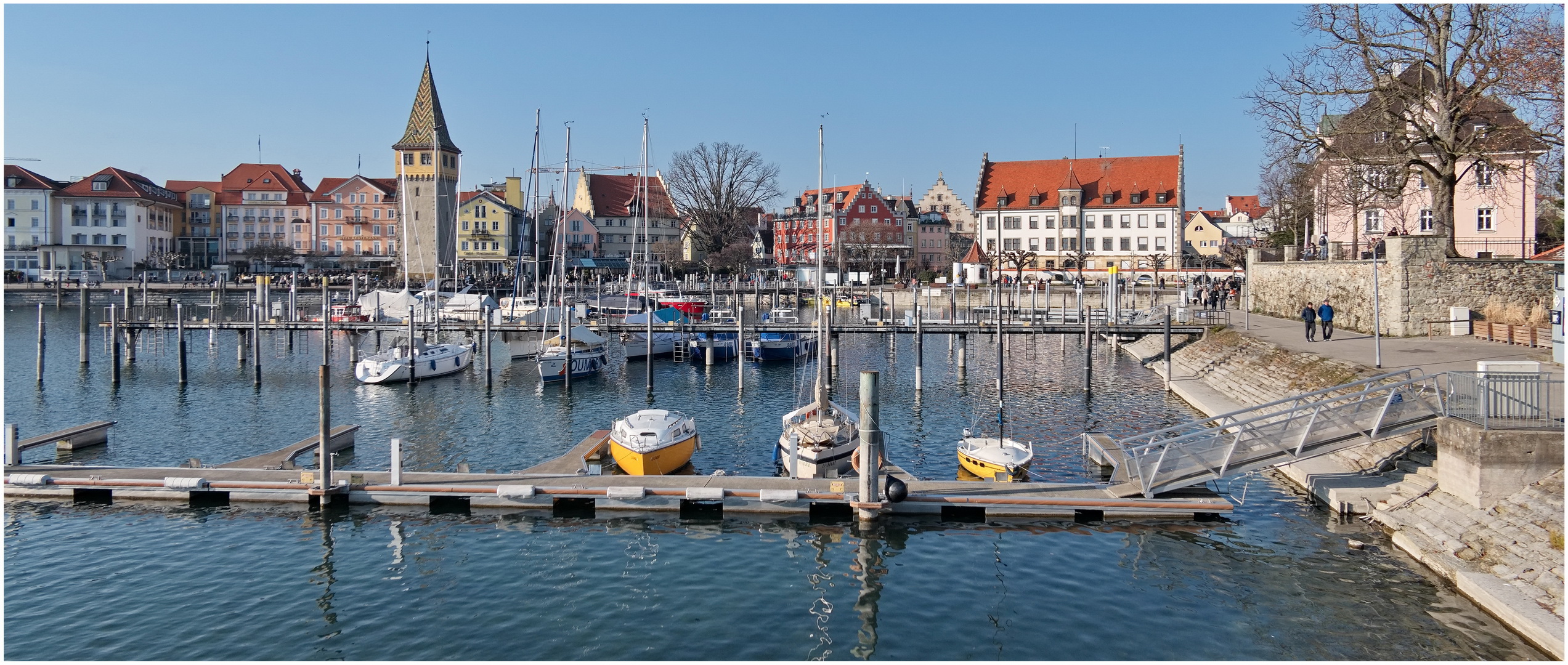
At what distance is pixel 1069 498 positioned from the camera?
859 inches

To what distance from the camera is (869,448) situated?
71.0 ft

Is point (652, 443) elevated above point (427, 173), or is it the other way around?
point (427, 173)

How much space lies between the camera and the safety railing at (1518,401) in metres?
19.1

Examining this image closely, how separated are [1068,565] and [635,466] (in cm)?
1099

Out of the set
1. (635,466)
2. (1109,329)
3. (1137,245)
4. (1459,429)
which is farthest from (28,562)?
(1137,245)

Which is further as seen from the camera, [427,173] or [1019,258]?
[427,173]

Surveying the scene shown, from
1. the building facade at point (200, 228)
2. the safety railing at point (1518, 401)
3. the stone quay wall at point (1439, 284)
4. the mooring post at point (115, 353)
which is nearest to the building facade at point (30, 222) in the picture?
the building facade at point (200, 228)

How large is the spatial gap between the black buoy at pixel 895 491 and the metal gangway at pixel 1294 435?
436 centimetres

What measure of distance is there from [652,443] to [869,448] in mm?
6572

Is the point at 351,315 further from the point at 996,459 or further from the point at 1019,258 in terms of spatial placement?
the point at 1019,258

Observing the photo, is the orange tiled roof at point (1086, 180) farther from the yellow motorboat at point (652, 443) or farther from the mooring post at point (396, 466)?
the mooring post at point (396, 466)

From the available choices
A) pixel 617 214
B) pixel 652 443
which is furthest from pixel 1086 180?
pixel 652 443

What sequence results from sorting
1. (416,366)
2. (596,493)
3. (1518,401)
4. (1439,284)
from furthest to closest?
(416,366), (1439,284), (596,493), (1518,401)

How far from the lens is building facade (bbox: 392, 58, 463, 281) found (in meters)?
108
